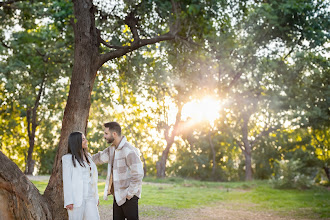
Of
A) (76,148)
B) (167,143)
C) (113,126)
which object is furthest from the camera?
(167,143)

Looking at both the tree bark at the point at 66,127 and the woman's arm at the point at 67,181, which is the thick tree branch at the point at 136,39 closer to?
the tree bark at the point at 66,127

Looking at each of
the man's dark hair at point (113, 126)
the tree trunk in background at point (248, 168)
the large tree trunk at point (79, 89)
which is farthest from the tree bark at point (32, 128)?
the man's dark hair at point (113, 126)

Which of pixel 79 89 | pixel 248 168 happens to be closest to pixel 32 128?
pixel 248 168

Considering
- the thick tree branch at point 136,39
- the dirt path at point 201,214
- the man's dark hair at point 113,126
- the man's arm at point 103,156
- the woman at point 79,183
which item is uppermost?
the thick tree branch at point 136,39

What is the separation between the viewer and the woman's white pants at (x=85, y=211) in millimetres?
5188

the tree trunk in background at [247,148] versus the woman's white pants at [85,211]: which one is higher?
the tree trunk in background at [247,148]

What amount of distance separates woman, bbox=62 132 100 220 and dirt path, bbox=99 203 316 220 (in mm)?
5228

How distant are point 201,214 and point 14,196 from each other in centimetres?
690

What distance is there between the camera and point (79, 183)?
522 centimetres

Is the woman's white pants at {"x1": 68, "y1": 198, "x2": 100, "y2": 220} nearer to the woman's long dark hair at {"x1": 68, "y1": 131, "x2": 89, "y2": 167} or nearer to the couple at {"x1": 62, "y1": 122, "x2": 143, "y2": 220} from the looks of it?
the couple at {"x1": 62, "y1": 122, "x2": 143, "y2": 220}

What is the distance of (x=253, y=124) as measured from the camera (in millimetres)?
34938

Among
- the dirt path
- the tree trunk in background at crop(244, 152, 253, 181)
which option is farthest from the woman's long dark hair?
the tree trunk in background at crop(244, 152, 253, 181)

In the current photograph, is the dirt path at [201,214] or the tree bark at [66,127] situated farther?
the dirt path at [201,214]

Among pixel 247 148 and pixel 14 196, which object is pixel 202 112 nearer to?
pixel 247 148
